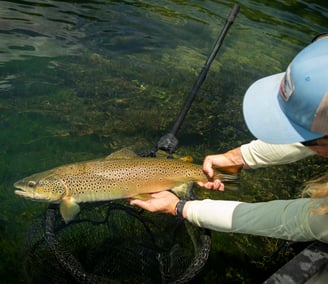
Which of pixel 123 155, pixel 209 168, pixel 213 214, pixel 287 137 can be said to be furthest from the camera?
pixel 123 155

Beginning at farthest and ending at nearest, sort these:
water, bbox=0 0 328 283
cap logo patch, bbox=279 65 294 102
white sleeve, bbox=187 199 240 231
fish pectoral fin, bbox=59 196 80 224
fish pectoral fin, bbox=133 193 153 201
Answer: water, bbox=0 0 328 283, fish pectoral fin, bbox=133 193 153 201, fish pectoral fin, bbox=59 196 80 224, white sleeve, bbox=187 199 240 231, cap logo patch, bbox=279 65 294 102

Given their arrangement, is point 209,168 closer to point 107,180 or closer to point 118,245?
point 107,180

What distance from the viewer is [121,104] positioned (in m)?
6.66

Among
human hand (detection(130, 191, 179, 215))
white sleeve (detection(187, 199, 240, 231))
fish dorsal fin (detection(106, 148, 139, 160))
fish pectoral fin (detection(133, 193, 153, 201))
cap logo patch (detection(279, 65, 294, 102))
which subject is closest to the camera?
cap logo patch (detection(279, 65, 294, 102))

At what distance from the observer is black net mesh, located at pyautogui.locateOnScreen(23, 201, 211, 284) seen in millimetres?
3586

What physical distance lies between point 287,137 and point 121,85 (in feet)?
16.6

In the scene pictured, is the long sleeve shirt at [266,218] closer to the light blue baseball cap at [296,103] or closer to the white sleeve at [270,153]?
the light blue baseball cap at [296,103]

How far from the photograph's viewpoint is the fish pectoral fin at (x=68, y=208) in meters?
3.32

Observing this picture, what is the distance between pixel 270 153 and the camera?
358cm

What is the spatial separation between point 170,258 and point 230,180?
0.99m

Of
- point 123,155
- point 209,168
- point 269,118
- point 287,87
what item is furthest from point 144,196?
point 287,87

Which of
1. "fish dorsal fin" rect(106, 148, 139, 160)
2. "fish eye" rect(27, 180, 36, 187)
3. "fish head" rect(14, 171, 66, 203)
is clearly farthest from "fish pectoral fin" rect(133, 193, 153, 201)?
"fish eye" rect(27, 180, 36, 187)

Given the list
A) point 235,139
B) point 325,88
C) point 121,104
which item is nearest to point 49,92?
point 121,104

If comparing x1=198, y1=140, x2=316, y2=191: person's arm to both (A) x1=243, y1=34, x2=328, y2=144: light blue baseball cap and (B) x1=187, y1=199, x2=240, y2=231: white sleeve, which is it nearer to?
(B) x1=187, y1=199, x2=240, y2=231: white sleeve
